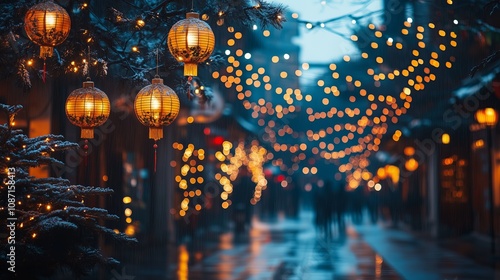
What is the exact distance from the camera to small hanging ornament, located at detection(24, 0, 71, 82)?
28.0ft

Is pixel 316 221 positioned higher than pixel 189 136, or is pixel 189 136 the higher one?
pixel 189 136

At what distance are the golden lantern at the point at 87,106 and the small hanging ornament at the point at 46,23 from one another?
96cm

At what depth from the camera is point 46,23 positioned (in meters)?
8.50

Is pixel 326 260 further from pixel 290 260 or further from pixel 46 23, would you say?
pixel 46 23

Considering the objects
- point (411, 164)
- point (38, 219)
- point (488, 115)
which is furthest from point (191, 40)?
point (411, 164)

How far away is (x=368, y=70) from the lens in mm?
24734

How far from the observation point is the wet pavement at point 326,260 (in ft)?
53.8

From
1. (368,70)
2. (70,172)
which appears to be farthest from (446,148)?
(70,172)

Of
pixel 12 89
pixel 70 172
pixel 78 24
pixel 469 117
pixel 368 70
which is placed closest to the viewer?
pixel 78 24

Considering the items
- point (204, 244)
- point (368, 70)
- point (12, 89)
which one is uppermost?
point (368, 70)

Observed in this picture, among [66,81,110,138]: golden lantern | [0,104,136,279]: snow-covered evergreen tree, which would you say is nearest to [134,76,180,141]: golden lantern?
[66,81,110,138]: golden lantern

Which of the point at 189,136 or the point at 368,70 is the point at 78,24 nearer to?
the point at 368,70

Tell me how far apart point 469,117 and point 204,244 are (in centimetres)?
943

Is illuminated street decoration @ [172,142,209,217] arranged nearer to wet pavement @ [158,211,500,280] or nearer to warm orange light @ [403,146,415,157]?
wet pavement @ [158,211,500,280]
